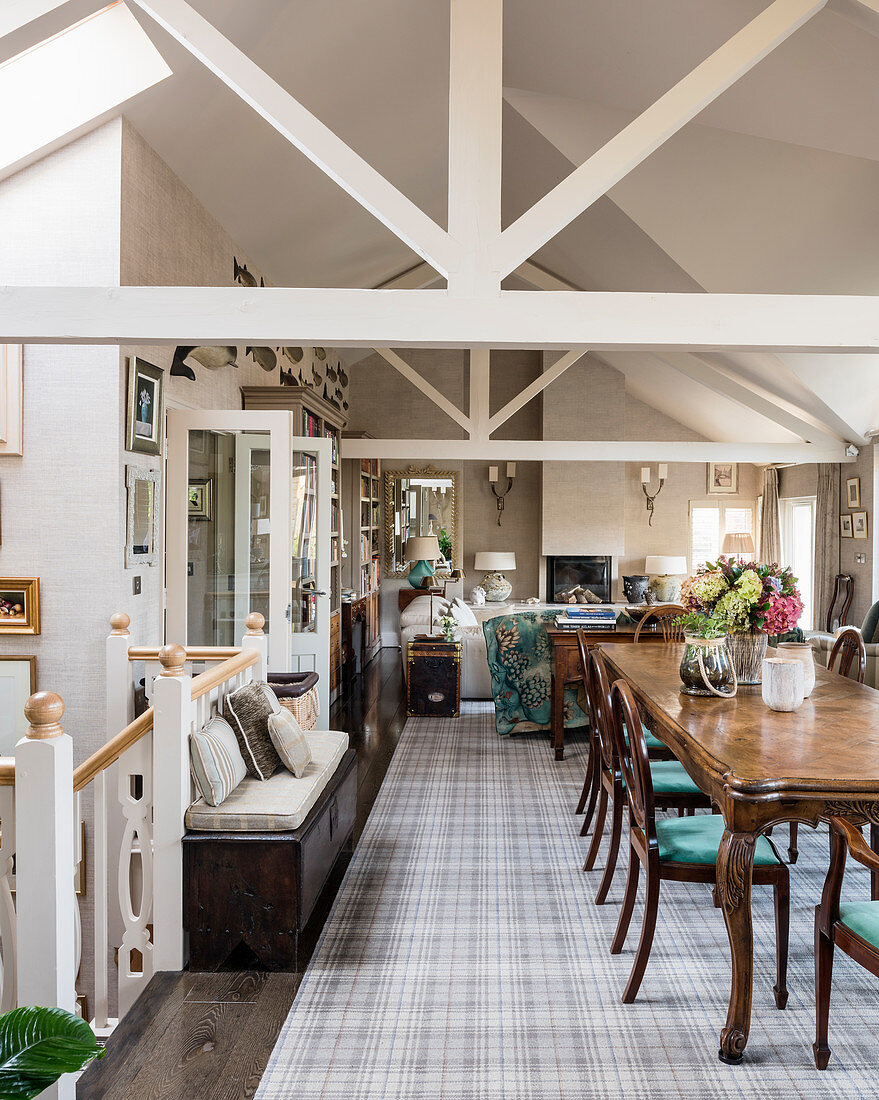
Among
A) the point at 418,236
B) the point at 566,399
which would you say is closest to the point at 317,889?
the point at 418,236

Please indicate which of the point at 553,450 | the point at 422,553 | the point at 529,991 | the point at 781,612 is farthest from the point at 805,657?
the point at 422,553

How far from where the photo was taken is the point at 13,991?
1.92m

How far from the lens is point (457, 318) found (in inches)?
111

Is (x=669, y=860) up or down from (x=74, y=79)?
down

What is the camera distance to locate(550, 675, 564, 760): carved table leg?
4984mm

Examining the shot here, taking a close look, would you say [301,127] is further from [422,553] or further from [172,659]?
[422,553]

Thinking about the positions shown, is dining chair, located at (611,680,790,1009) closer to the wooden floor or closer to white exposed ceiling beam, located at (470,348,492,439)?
the wooden floor

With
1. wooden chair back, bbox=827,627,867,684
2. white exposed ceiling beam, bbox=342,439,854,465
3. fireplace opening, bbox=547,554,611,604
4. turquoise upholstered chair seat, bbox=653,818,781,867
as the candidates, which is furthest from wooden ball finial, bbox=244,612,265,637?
fireplace opening, bbox=547,554,611,604

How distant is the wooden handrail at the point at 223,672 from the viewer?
273 centimetres

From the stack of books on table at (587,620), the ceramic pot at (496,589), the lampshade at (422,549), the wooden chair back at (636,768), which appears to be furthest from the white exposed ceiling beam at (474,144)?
the ceramic pot at (496,589)

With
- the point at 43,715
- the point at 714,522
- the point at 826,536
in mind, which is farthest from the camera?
the point at 714,522

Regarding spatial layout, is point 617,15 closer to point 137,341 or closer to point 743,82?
point 743,82

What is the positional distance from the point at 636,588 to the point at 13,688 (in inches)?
287

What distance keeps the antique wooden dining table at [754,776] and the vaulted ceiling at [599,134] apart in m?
2.33
